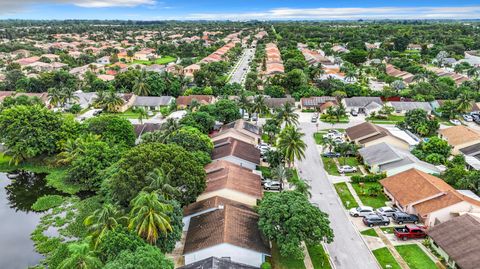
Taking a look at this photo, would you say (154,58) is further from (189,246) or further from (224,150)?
(189,246)

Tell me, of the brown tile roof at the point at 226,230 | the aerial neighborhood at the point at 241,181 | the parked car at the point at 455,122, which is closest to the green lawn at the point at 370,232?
the aerial neighborhood at the point at 241,181

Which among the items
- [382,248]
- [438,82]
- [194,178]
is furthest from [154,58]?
[382,248]

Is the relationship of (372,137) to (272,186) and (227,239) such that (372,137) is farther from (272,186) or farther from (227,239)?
(227,239)

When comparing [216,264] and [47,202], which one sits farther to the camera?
[47,202]

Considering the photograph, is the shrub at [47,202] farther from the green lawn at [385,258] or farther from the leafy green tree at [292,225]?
the green lawn at [385,258]

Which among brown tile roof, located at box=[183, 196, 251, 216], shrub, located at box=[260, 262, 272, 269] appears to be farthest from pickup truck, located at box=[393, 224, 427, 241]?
brown tile roof, located at box=[183, 196, 251, 216]

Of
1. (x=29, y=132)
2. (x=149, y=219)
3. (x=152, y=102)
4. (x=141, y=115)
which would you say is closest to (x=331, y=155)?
(x=149, y=219)

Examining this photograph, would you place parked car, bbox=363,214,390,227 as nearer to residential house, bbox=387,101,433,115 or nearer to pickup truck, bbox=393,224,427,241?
pickup truck, bbox=393,224,427,241
